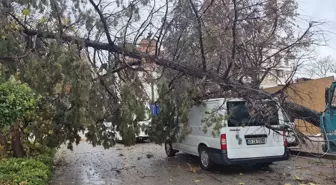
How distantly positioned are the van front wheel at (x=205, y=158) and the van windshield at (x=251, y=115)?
1273 millimetres

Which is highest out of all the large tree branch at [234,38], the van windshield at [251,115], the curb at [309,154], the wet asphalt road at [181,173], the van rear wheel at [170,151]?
the large tree branch at [234,38]

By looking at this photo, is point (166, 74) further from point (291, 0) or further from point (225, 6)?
point (291, 0)

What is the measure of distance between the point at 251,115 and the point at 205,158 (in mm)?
1862

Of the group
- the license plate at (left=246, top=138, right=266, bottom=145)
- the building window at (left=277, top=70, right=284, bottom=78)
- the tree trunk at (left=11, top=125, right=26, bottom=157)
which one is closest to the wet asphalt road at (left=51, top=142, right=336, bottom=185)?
the license plate at (left=246, top=138, right=266, bottom=145)

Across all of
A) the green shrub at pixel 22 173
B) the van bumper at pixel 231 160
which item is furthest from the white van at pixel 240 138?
the green shrub at pixel 22 173

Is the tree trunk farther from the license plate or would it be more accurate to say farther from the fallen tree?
the license plate

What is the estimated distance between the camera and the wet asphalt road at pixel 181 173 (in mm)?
8375

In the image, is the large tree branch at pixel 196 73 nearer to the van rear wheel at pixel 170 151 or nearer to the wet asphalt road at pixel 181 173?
the wet asphalt road at pixel 181 173

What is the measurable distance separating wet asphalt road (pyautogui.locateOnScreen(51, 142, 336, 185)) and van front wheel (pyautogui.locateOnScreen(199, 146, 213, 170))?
0.17m

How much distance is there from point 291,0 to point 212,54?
3726 mm

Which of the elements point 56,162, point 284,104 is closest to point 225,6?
point 284,104


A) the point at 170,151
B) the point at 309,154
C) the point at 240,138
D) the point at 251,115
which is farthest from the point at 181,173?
the point at 309,154

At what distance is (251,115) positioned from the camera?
862cm

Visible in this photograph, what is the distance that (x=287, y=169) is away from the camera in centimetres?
952
